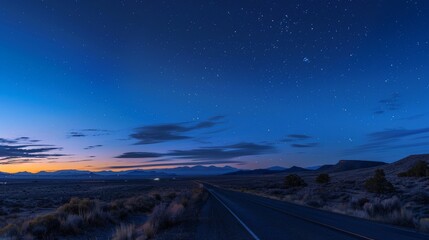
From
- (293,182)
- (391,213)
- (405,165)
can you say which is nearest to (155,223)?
(391,213)

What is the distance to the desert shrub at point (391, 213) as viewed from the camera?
17.8 metres

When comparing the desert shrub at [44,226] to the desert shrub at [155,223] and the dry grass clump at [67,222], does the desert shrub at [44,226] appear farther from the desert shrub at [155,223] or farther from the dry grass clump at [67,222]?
the desert shrub at [155,223]

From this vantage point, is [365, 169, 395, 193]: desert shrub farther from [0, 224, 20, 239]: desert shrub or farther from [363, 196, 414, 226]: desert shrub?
[0, 224, 20, 239]: desert shrub

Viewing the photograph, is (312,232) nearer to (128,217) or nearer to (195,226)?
(195,226)

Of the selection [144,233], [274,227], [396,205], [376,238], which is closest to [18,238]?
[144,233]

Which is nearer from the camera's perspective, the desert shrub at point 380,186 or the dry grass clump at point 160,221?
the dry grass clump at point 160,221

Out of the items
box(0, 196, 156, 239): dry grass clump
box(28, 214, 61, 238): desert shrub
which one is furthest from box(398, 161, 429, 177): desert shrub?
box(28, 214, 61, 238): desert shrub

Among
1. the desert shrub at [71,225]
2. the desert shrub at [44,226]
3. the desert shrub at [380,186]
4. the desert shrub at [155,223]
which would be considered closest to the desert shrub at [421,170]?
the desert shrub at [380,186]

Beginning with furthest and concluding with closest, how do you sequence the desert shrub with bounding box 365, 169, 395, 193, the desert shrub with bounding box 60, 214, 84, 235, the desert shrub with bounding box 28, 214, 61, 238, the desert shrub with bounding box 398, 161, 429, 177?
1. the desert shrub with bounding box 398, 161, 429, 177
2. the desert shrub with bounding box 365, 169, 395, 193
3. the desert shrub with bounding box 60, 214, 84, 235
4. the desert shrub with bounding box 28, 214, 61, 238

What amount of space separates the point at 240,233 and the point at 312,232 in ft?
8.61

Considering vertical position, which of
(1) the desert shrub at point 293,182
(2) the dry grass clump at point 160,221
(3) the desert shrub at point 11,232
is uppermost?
(1) the desert shrub at point 293,182

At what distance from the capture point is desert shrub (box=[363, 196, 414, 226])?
17.8 m

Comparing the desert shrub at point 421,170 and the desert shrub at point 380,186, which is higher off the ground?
the desert shrub at point 421,170

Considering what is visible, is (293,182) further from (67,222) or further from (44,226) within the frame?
(44,226)
